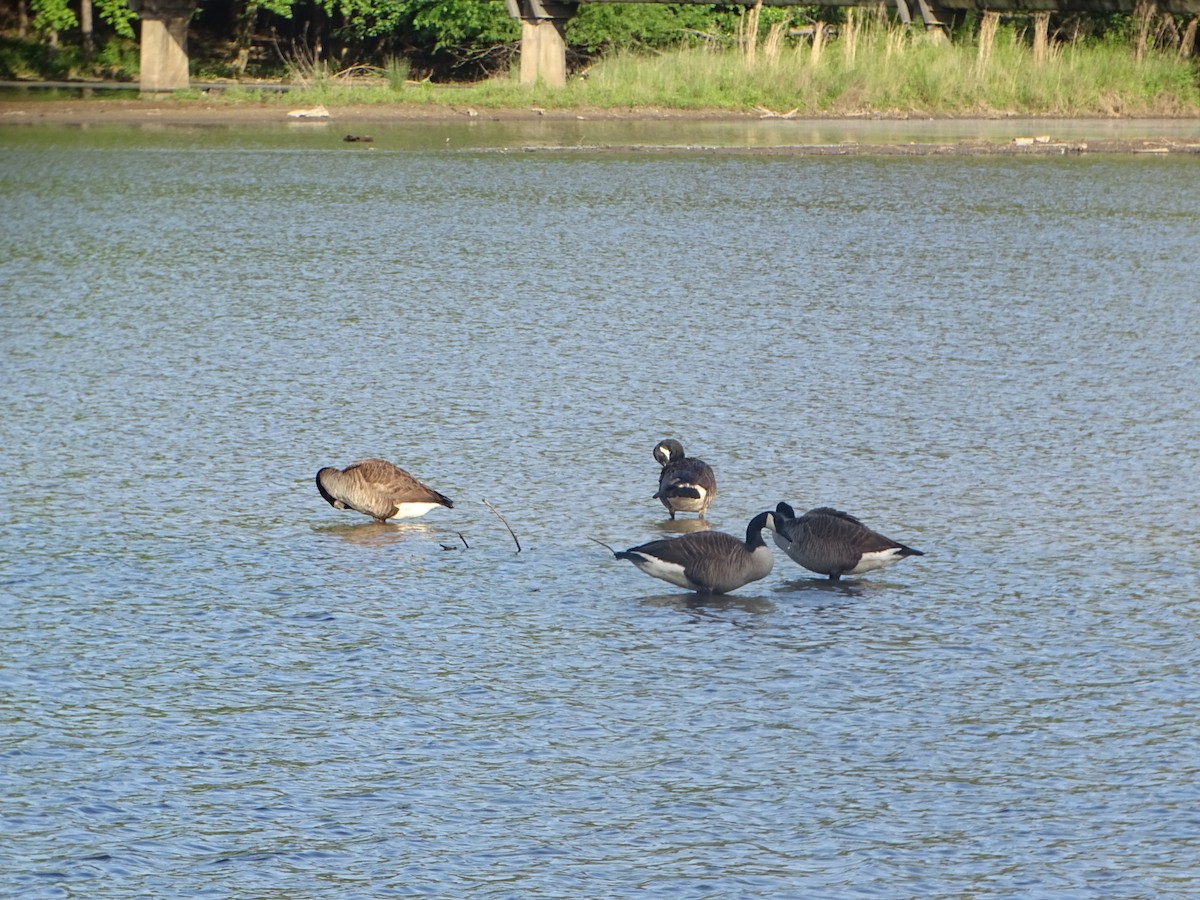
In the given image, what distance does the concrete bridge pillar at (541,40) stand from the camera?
3375cm

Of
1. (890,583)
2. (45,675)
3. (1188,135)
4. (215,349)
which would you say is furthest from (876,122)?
(45,675)

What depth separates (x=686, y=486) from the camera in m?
8.16

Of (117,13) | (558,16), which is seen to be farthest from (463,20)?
(117,13)

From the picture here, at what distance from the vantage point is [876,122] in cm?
3014

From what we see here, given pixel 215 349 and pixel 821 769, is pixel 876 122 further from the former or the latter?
pixel 821 769

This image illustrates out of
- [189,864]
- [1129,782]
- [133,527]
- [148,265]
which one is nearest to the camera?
[189,864]

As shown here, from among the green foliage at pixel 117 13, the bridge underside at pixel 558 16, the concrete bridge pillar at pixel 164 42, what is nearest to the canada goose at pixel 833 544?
the bridge underside at pixel 558 16

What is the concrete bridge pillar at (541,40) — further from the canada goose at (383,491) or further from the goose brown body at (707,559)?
the goose brown body at (707,559)

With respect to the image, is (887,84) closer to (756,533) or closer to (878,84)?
(878,84)

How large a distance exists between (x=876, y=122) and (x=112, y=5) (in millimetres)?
17239

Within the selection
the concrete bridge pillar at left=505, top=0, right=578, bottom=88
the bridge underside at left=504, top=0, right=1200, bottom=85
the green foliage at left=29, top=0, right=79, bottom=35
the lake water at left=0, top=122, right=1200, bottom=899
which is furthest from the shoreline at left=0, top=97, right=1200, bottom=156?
the lake water at left=0, top=122, right=1200, bottom=899

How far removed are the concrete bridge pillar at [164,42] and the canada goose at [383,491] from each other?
2819 cm

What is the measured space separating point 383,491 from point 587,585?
119cm

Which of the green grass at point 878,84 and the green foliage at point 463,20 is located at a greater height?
the green foliage at point 463,20
